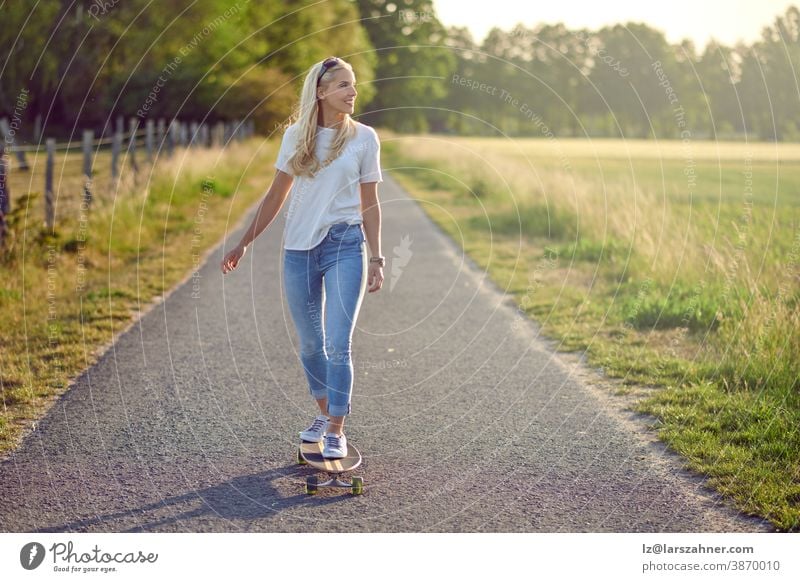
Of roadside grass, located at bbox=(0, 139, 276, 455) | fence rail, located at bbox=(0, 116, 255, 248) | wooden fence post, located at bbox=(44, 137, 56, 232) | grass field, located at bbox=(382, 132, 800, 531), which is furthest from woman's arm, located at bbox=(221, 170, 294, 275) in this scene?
wooden fence post, located at bbox=(44, 137, 56, 232)

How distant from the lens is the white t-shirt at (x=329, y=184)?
442 cm

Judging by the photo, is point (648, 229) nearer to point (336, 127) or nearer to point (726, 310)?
point (726, 310)

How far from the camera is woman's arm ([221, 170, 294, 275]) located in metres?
4.59

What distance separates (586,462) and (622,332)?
3.39m

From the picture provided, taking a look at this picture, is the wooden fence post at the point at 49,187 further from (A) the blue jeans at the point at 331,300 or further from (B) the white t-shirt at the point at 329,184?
(B) the white t-shirt at the point at 329,184

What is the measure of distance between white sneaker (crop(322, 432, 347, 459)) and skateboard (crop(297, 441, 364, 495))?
22 millimetres

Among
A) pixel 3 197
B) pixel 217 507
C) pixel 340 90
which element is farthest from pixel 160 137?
pixel 217 507

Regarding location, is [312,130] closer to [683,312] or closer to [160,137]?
[683,312]

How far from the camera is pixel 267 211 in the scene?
470 centimetres

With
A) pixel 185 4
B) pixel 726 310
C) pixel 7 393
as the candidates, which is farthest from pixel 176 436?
pixel 185 4

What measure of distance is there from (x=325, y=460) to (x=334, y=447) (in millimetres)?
86

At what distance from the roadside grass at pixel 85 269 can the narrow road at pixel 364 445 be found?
0.90 feet

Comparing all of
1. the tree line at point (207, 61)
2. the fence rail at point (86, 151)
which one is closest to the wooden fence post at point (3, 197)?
the fence rail at point (86, 151)

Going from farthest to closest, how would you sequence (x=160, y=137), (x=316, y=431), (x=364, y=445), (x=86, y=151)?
(x=160, y=137) < (x=86, y=151) < (x=364, y=445) < (x=316, y=431)
